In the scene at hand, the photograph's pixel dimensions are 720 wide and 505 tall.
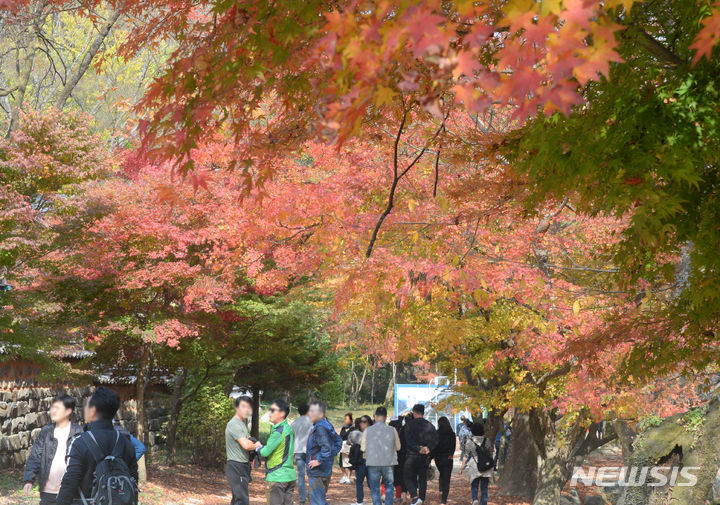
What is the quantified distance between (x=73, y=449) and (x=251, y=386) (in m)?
20.9

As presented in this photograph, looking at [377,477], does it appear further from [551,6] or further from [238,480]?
[551,6]

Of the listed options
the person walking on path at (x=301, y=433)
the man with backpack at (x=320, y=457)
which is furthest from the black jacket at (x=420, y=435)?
the man with backpack at (x=320, y=457)

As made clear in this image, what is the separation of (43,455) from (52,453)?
0.11 meters

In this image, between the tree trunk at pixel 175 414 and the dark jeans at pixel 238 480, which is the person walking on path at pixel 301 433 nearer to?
the dark jeans at pixel 238 480

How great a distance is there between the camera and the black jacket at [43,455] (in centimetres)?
618

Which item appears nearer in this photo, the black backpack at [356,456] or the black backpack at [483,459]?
the black backpack at [483,459]

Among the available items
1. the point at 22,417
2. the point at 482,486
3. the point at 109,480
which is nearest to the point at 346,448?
the point at 482,486

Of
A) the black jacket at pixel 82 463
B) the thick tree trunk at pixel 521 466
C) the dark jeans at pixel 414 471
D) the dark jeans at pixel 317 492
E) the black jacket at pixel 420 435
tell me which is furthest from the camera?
the thick tree trunk at pixel 521 466

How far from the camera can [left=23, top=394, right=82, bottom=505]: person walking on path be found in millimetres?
6098

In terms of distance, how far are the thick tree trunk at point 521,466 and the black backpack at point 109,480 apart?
14.3 m

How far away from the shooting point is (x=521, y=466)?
59.2 feet

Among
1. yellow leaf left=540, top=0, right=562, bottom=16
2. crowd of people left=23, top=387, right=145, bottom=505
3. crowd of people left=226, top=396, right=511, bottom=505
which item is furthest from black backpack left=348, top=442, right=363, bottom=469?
yellow leaf left=540, top=0, right=562, bottom=16

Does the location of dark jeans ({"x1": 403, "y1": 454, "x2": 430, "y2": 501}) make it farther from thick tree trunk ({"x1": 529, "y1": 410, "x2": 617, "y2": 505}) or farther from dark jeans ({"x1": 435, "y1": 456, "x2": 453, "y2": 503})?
thick tree trunk ({"x1": 529, "y1": 410, "x2": 617, "y2": 505})

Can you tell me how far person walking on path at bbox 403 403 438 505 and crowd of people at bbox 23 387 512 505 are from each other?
0.02 m
